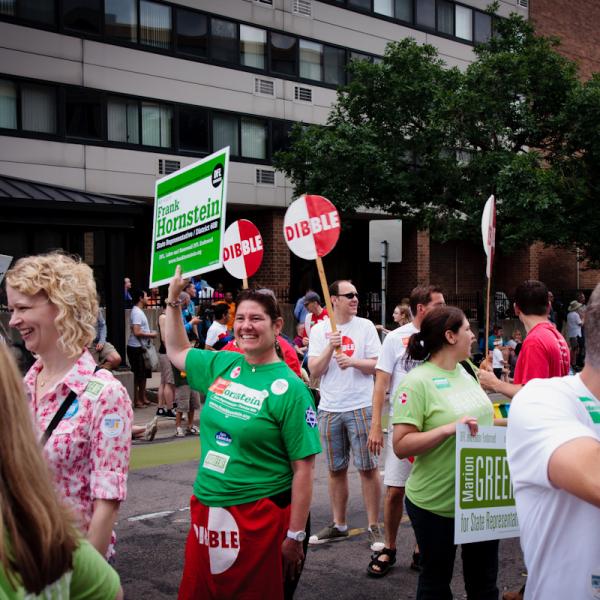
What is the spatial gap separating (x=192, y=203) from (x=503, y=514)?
237cm

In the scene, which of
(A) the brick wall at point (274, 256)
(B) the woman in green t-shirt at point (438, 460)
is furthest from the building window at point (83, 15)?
(B) the woman in green t-shirt at point (438, 460)

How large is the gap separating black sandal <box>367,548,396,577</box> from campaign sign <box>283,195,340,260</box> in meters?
2.39

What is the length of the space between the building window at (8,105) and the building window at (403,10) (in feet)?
46.7

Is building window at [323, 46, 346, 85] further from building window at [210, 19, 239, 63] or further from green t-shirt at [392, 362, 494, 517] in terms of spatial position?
green t-shirt at [392, 362, 494, 517]

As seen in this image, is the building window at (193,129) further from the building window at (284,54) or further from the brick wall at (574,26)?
the brick wall at (574,26)

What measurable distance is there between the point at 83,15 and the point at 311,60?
7943 mm

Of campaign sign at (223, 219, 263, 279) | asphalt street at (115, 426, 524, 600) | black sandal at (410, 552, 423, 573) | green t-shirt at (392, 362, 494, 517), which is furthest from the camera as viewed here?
campaign sign at (223, 219, 263, 279)

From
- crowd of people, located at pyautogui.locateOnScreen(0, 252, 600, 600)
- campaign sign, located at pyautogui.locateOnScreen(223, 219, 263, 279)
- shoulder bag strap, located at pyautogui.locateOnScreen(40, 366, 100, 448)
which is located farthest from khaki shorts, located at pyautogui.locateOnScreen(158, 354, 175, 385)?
shoulder bag strap, located at pyautogui.locateOnScreen(40, 366, 100, 448)

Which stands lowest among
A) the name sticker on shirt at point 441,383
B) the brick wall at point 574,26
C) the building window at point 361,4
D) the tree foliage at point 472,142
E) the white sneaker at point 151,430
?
the white sneaker at point 151,430

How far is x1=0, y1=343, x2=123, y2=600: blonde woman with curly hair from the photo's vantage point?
1.63 m

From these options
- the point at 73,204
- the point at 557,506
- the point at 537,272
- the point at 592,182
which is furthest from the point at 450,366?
the point at 537,272

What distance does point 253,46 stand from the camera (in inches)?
1008

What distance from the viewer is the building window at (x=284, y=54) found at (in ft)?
85.5

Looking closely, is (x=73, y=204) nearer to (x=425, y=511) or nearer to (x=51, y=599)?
(x=425, y=511)
